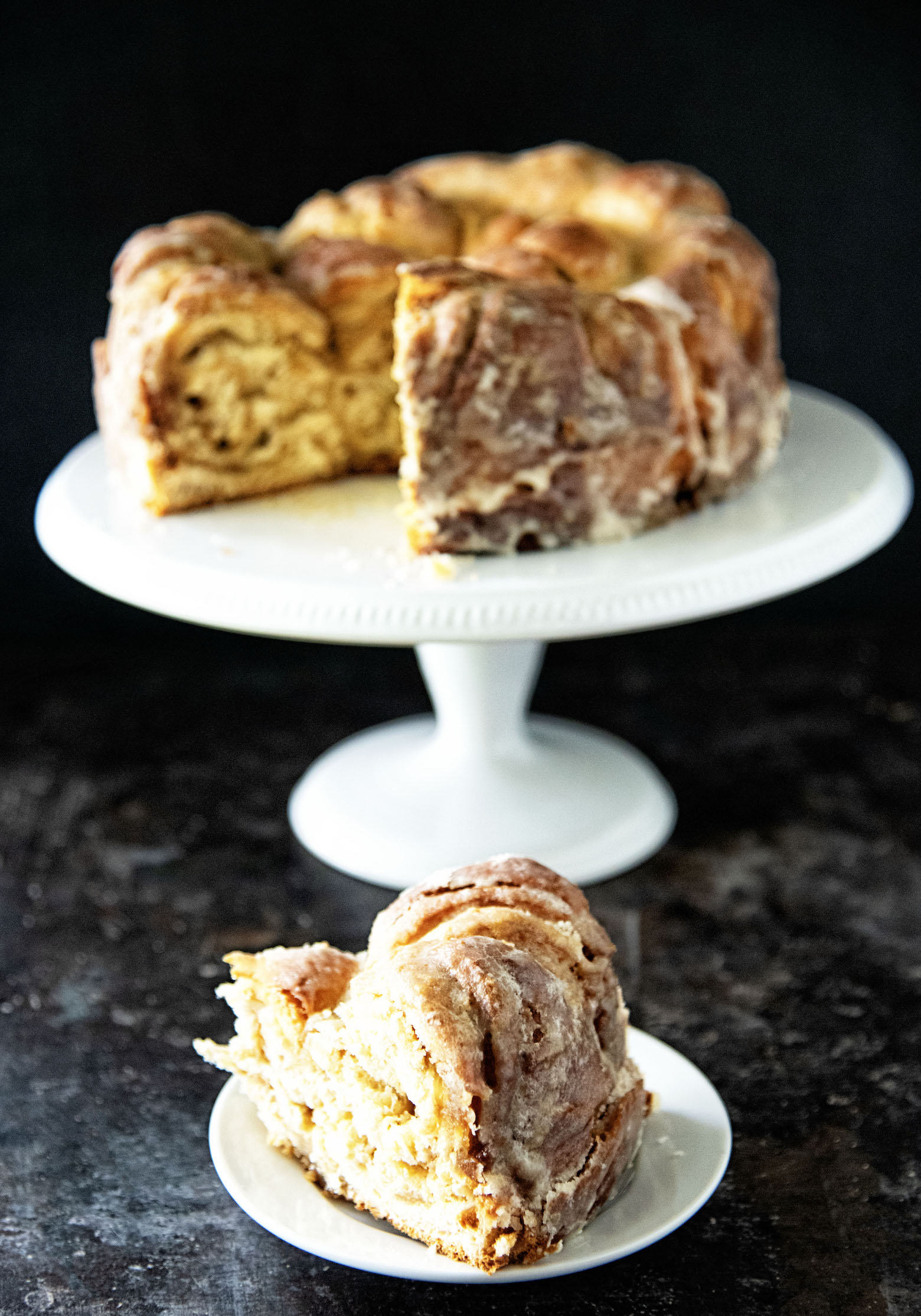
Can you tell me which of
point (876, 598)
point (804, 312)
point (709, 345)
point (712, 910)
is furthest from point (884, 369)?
point (712, 910)

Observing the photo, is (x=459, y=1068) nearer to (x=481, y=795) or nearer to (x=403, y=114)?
(x=481, y=795)

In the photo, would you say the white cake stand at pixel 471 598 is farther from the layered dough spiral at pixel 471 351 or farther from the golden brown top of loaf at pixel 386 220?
the golden brown top of loaf at pixel 386 220

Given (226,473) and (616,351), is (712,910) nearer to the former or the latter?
(616,351)

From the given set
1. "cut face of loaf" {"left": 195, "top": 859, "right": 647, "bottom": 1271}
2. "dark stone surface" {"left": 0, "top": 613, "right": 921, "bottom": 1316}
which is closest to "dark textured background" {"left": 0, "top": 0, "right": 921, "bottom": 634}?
"dark stone surface" {"left": 0, "top": 613, "right": 921, "bottom": 1316}

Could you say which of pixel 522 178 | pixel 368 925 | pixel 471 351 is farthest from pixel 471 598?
pixel 522 178

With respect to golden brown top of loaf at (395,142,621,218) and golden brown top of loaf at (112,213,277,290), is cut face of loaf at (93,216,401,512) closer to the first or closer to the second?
golden brown top of loaf at (112,213,277,290)

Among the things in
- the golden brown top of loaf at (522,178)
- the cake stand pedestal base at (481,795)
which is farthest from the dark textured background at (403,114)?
the cake stand pedestal base at (481,795)
